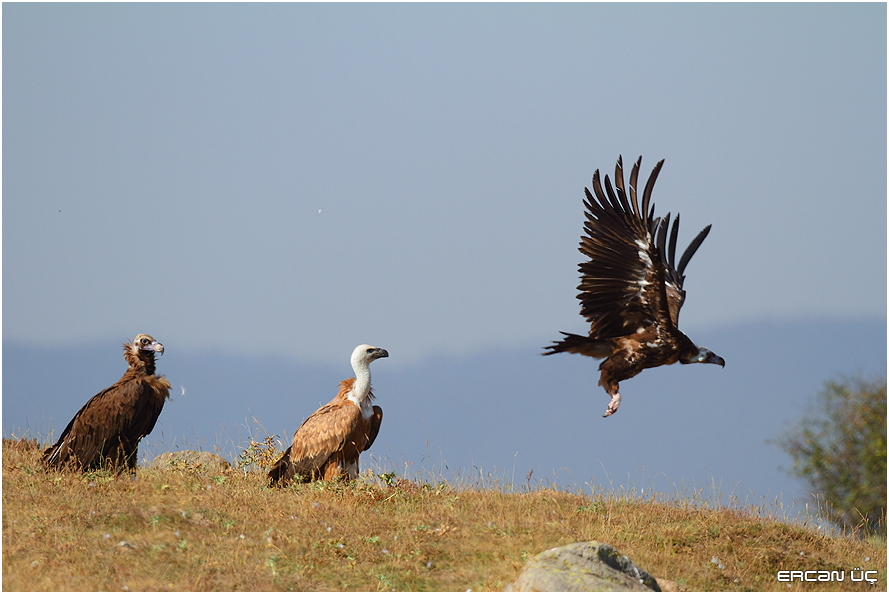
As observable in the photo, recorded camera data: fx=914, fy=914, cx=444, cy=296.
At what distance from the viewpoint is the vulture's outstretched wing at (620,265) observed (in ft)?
37.9

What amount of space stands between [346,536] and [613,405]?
3.60m

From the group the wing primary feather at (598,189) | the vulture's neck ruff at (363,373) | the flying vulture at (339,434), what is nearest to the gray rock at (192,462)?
the flying vulture at (339,434)

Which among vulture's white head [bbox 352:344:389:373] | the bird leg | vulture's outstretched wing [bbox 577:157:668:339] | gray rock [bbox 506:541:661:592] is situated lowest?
gray rock [bbox 506:541:661:592]

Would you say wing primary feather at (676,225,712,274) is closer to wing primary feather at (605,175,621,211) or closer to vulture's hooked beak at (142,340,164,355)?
wing primary feather at (605,175,621,211)

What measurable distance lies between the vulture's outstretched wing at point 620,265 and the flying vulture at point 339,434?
2952mm

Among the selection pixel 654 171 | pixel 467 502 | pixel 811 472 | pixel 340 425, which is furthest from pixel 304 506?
pixel 811 472

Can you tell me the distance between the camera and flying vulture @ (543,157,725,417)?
11539mm

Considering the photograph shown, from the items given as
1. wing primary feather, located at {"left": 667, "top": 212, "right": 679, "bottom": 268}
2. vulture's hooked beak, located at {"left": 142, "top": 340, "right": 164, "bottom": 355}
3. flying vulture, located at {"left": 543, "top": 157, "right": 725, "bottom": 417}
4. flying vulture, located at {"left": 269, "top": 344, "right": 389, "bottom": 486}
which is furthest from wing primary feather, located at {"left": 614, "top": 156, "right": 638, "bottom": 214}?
vulture's hooked beak, located at {"left": 142, "top": 340, "right": 164, "bottom": 355}

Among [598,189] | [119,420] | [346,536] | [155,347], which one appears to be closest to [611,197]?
[598,189]

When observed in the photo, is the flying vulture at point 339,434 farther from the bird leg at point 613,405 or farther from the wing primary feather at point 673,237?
the wing primary feather at point 673,237

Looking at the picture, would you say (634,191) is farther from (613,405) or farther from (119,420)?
(119,420)

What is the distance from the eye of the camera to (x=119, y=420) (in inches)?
472

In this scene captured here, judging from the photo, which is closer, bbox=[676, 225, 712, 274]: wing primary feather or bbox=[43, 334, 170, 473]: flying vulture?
bbox=[43, 334, 170, 473]: flying vulture

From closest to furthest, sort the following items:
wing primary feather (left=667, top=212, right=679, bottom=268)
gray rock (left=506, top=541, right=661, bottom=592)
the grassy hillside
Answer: gray rock (left=506, top=541, right=661, bottom=592) < the grassy hillside < wing primary feather (left=667, top=212, right=679, bottom=268)
